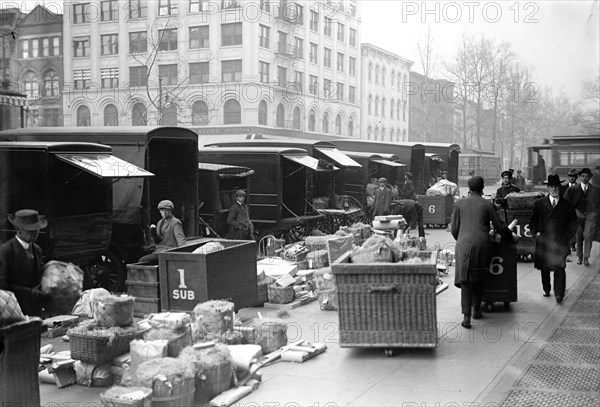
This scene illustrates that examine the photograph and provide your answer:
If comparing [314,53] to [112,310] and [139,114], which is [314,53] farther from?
[112,310]

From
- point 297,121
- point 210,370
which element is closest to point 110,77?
point 210,370

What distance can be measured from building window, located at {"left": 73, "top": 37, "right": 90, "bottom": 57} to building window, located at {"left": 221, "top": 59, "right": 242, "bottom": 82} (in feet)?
9.99

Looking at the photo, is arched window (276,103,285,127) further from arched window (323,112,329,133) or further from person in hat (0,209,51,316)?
person in hat (0,209,51,316)

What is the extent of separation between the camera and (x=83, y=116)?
1633cm

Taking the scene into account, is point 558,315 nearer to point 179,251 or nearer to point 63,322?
point 179,251

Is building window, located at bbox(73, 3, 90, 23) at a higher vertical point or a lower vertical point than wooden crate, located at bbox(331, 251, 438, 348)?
higher

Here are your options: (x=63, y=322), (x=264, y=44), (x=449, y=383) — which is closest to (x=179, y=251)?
(x=63, y=322)

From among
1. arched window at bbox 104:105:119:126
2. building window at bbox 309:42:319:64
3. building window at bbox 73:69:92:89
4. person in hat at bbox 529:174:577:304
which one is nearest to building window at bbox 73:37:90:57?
building window at bbox 73:69:92:89

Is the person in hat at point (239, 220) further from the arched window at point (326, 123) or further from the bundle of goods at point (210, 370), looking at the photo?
the arched window at point (326, 123)

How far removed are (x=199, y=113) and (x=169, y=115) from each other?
944mm

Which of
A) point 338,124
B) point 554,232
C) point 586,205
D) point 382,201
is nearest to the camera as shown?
point 554,232

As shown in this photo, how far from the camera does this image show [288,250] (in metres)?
15.1

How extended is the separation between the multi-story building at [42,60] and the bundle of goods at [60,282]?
23.5 feet

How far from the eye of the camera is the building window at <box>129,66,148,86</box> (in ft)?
47.9
